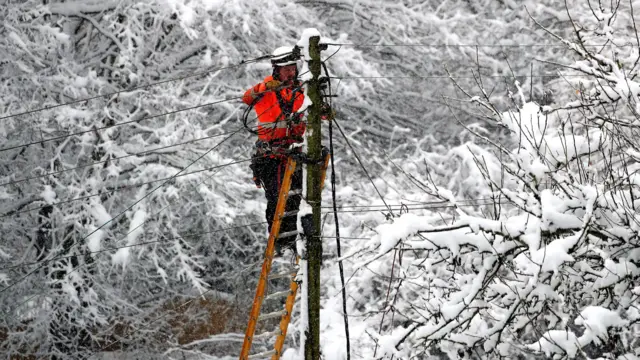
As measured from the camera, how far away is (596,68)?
558 centimetres

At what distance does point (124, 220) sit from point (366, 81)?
4180 mm

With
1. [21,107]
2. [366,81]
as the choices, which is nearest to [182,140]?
[21,107]

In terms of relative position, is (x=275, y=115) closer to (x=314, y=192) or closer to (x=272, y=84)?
(x=272, y=84)

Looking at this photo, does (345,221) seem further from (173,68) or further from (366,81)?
(173,68)

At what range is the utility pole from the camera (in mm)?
6410

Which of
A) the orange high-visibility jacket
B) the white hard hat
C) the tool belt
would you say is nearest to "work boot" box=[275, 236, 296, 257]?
the tool belt

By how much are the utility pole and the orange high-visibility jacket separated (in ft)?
0.94

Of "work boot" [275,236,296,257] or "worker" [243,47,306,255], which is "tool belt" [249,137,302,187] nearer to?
"worker" [243,47,306,255]

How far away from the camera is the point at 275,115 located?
6.93 metres

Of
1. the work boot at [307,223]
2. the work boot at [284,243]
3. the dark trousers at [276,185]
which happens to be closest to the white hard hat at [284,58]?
the dark trousers at [276,185]

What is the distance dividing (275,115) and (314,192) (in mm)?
862

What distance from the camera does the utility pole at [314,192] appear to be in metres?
6.41

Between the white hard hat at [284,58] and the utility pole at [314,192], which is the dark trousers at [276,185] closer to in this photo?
the utility pole at [314,192]

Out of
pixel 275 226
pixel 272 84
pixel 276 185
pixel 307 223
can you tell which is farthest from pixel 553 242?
pixel 276 185
